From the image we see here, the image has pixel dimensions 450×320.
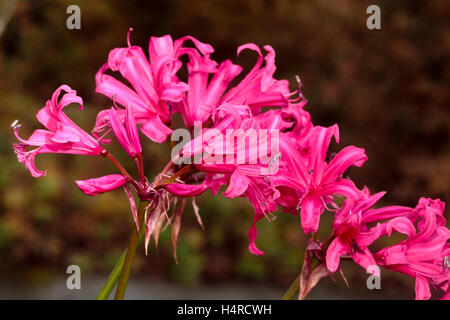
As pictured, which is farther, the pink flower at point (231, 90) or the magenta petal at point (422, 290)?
the pink flower at point (231, 90)

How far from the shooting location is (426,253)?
23.8 inches

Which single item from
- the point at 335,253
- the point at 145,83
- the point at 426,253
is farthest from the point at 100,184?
the point at 426,253

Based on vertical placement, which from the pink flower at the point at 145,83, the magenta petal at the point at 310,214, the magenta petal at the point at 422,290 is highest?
the pink flower at the point at 145,83

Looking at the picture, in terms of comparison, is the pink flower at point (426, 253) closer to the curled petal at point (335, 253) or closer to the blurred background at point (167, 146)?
the curled petal at point (335, 253)

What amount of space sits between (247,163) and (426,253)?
24cm

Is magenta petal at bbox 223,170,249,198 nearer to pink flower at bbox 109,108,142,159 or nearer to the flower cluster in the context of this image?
the flower cluster

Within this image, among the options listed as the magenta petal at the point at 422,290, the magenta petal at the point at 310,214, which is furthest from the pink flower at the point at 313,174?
the magenta petal at the point at 422,290

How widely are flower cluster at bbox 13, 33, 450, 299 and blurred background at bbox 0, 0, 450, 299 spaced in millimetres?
2670

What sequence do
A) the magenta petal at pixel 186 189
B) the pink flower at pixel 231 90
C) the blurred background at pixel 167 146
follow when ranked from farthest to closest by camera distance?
1. the blurred background at pixel 167 146
2. the pink flower at pixel 231 90
3. the magenta petal at pixel 186 189

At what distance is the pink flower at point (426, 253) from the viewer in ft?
1.96

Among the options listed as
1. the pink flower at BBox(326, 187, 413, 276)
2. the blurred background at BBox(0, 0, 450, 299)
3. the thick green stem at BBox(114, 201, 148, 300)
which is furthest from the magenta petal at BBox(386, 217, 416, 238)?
the blurred background at BBox(0, 0, 450, 299)

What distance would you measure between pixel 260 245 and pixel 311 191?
2976 mm

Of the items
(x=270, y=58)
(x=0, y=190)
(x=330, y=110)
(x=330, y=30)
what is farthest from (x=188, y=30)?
(x=270, y=58)

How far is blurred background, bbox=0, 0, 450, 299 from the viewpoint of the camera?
339 cm
